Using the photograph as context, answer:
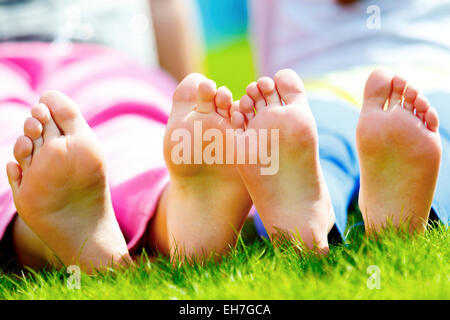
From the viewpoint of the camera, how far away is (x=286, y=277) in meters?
0.80

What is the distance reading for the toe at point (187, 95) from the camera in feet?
3.14

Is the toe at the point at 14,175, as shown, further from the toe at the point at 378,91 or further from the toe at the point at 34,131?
the toe at the point at 378,91

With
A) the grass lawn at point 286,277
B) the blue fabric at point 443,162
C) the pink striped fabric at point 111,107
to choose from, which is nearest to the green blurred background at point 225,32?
the pink striped fabric at point 111,107

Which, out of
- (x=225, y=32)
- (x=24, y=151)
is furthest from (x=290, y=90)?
(x=225, y=32)

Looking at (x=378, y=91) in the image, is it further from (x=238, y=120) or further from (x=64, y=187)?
(x=64, y=187)

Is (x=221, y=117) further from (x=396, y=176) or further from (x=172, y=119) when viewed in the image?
(x=396, y=176)

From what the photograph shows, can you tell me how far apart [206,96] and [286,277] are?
30 centimetres

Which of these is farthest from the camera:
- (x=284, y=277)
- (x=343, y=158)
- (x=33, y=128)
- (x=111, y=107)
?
(x=111, y=107)

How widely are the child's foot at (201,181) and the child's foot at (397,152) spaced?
20 centimetres

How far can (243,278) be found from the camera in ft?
2.70

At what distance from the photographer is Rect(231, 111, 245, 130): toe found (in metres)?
0.93

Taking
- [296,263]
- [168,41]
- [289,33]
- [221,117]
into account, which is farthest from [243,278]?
[168,41]

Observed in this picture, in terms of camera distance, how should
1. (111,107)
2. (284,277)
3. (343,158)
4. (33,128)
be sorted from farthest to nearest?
(111,107), (343,158), (33,128), (284,277)

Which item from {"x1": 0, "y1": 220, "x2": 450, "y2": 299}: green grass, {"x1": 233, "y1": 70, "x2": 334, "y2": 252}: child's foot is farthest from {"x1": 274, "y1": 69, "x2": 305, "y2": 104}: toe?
{"x1": 0, "y1": 220, "x2": 450, "y2": 299}: green grass
